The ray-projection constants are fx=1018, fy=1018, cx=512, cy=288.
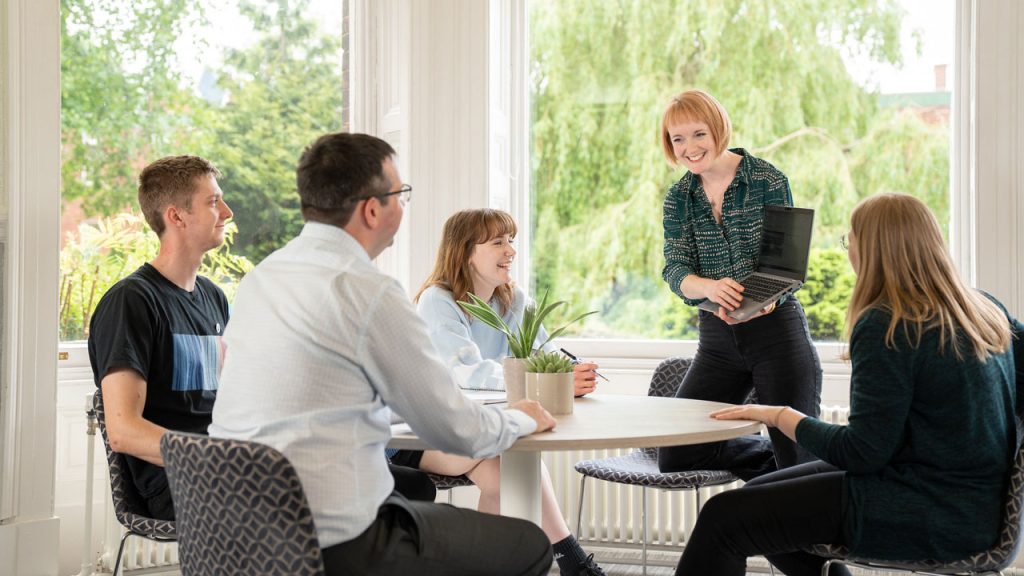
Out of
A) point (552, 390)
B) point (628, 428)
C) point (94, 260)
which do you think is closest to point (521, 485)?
point (552, 390)

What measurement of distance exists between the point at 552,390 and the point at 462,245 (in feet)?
3.37

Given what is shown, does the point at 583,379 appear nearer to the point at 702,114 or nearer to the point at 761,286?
the point at 761,286

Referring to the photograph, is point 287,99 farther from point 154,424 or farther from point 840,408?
point 840,408

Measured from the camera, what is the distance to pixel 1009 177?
353cm

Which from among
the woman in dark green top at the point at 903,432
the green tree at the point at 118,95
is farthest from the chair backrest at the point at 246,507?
the green tree at the point at 118,95

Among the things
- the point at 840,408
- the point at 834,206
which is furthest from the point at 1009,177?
the point at 840,408

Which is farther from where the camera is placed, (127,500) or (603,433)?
(127,500)

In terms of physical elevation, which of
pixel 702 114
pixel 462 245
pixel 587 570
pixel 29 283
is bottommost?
pixel 587 570

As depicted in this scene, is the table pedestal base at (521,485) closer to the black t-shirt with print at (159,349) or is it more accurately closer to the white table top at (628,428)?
the white table top at (628,428)

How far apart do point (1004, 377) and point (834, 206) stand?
2.13 metres

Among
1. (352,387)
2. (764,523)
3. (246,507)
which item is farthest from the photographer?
(764,523)

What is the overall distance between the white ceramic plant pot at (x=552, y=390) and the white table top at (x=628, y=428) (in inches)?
1.2

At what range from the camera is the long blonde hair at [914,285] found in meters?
1.90

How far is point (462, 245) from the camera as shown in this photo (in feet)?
10.2
